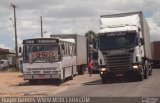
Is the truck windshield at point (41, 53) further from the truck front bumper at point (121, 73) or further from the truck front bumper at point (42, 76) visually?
the truck front bumper at point (121, 73)

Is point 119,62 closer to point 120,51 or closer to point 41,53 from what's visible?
point 120,51

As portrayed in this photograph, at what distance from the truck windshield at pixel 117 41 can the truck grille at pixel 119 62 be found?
1.91 ft

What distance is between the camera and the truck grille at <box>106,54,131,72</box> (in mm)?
28484

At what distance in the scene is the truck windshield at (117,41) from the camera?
28422 millimetres

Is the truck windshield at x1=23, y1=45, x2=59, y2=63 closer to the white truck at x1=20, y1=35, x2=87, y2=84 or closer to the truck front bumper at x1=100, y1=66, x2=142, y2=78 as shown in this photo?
the white truck at x1=20, y1=35, x2=87, y2=84

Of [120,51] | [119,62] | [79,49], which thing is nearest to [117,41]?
[120,51]

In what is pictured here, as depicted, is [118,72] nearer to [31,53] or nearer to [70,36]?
[31,53]

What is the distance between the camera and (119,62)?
94.0ft

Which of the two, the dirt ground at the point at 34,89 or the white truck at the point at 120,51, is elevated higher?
the white truck at the point at 120,51

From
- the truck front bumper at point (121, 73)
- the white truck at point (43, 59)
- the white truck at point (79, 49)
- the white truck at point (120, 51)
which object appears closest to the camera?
the white truck at point (120, 51)

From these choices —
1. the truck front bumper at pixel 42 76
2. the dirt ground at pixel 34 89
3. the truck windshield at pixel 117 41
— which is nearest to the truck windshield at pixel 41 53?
the truck front bumper at pixel 42 76

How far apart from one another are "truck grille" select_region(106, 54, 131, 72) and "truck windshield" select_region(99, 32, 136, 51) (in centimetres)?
58

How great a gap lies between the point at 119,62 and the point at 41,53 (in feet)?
17.5

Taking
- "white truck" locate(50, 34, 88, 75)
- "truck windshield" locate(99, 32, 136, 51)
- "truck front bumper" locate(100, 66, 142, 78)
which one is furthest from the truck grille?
"white truck" locate(50, 34, 88, 75)
